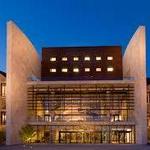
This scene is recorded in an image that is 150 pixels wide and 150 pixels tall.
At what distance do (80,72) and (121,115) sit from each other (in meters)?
24.6

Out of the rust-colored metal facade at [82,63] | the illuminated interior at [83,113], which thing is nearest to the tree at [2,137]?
the illuminated interior at [83,113]

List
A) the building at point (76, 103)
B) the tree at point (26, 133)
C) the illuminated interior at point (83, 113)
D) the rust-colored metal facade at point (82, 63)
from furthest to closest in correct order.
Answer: the rust-colored metal facade at point (82, 63) → the illuminated interior at point (83, 113) → the building at point (76, 103) → the tree at point (26, 133)

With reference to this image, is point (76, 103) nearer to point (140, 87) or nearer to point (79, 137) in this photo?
point (79, 137)

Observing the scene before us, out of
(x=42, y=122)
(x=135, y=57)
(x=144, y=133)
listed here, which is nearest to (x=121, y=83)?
(x=135, y=57)

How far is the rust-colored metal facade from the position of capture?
86.8 meters

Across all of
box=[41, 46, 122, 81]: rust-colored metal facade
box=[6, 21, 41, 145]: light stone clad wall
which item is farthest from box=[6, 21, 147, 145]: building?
box=[41, 46, 122, 81]: rust-colored metal facade

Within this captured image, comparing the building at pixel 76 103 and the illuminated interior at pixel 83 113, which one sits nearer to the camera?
the building at pixel 76 103

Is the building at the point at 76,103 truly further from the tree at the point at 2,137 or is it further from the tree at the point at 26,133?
the tree at the point at 2,137

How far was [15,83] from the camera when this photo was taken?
5972 cm

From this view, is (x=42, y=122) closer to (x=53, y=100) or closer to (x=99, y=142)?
(x=53, y=100)

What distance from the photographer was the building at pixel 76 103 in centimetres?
5884

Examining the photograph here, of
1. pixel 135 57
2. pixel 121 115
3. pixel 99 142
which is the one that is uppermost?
pixel 135 57

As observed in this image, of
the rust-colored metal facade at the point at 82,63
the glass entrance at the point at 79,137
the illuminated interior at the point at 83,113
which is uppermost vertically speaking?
the rust-colored metal facade at the point at 82,63

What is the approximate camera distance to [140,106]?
58438mm
